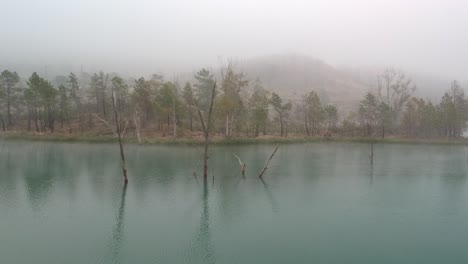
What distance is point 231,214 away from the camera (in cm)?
1995

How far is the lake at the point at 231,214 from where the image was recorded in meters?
14.3

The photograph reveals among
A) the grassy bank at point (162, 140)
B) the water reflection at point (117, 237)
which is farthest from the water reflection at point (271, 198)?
the grassy bank at point (162, 140)

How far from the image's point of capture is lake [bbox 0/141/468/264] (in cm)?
1426

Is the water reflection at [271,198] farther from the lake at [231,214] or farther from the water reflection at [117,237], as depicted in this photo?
the water reflection at [117,237]

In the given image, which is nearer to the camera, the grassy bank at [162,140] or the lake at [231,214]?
the lake at [231,214]

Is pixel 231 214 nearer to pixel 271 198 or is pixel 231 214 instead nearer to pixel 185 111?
pixel 271 198

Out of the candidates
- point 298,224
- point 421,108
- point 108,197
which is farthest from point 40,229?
point 421,108

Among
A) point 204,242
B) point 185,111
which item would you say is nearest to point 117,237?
point 204,242

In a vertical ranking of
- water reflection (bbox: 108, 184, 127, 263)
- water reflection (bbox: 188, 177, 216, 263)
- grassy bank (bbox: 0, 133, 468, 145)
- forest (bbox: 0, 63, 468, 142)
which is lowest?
water reflection (bbox: 188, 177, 216, 263)

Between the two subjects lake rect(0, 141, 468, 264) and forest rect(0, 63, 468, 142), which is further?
forest rect(0, 63, 468, 142)

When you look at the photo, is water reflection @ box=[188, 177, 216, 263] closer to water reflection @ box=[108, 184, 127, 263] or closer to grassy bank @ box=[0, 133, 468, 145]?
water reflection @ box=[108, 184, 127, 263]

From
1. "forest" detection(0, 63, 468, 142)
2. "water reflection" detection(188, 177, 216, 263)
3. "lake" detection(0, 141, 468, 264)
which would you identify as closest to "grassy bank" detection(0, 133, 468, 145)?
"forest" detection(0, 63, 468, 142)

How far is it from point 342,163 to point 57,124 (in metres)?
65.8

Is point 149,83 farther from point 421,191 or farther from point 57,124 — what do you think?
point 421,191
